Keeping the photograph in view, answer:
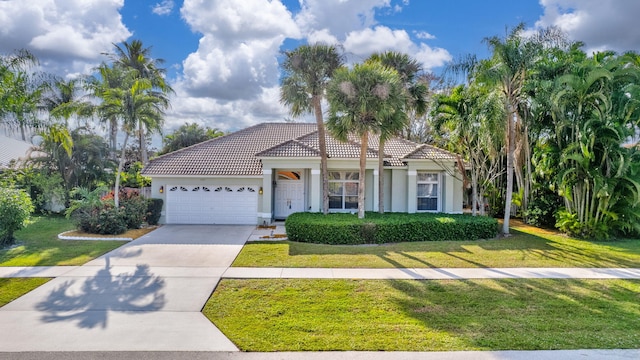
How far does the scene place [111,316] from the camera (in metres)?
6.51

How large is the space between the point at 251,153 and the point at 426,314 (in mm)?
14479

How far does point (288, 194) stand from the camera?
738 inches

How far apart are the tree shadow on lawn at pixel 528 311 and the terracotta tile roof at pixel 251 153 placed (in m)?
9.17

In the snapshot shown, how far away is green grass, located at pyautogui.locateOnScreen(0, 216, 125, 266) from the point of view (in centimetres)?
1027

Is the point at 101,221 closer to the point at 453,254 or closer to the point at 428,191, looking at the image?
the point at 453,254

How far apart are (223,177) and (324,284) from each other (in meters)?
10.5

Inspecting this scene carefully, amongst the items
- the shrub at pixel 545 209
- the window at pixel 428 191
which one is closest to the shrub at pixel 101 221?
the window at pixel 428 191

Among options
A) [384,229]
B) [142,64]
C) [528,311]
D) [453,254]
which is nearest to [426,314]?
[528,311]

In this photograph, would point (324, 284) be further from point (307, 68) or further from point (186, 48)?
point (186, 48)

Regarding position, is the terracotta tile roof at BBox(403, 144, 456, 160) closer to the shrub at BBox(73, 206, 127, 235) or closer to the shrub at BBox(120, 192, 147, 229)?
the shrub at BBox(120, 192, 147, 229)

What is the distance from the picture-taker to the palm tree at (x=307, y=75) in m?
14.5

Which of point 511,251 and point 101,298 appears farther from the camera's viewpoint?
point 511,251

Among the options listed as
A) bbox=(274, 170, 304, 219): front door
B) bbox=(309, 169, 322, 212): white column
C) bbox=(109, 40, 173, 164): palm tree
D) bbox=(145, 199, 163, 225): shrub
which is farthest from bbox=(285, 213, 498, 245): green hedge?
bbox=(109, 40, 173, 164): palm tree

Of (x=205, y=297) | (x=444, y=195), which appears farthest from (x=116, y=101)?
(x=444, y=195)
